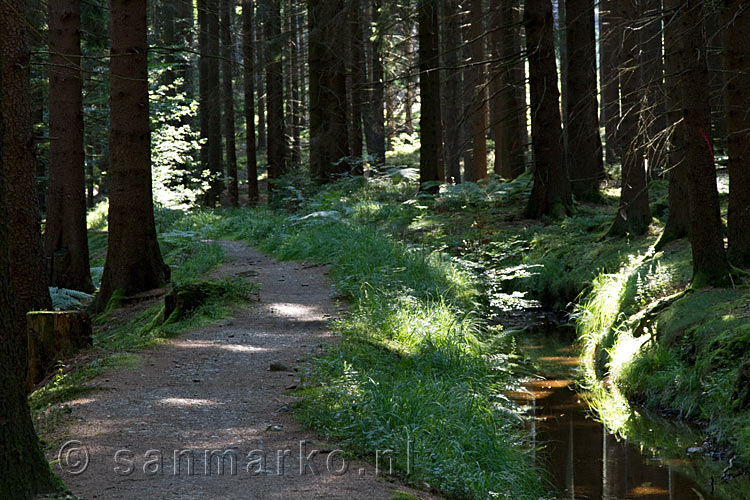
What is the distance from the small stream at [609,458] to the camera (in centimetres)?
611

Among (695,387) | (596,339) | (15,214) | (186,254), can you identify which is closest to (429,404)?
(695,387)

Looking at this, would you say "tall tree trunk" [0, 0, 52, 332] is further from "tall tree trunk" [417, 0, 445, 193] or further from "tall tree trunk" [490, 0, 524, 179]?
"tall tree trunk" [490, 0, 524, 179]

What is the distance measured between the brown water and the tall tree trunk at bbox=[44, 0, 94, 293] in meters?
9.01

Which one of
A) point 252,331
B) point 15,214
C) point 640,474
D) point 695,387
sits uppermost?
point 15,214

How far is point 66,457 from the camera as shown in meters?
4.79

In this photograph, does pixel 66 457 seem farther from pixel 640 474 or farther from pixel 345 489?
pixel 640 474

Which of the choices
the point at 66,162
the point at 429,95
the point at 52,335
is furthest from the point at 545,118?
the point at 52,335

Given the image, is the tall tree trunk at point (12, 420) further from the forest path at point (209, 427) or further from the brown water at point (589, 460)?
the brown water at point (589, 460)

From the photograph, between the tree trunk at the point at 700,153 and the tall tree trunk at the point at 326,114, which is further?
A: the tall tree trunk at the point at 326,114

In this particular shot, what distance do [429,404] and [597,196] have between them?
1207 cm

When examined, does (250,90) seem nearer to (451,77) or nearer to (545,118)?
(451,77)

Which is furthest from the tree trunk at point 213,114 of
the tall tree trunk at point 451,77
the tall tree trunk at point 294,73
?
the tall tree trunk at point 451,77

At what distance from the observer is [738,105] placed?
8805 mm

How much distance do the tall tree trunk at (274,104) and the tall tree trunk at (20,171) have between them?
16.7m
